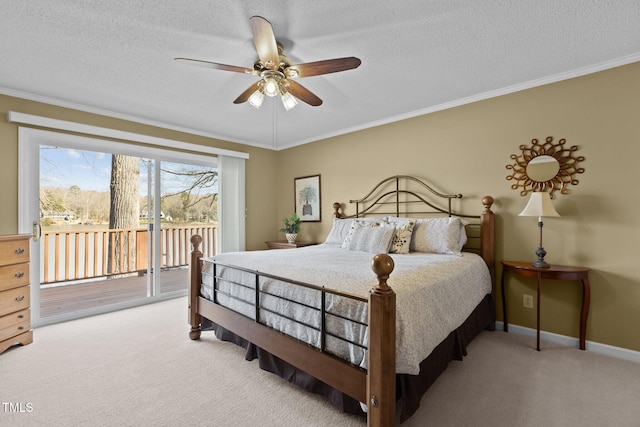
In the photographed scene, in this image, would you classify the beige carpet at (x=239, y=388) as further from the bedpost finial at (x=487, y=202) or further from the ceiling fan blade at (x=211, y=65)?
the ceiling fan blade at (x=211, y=65)

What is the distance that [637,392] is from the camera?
6.19 ft

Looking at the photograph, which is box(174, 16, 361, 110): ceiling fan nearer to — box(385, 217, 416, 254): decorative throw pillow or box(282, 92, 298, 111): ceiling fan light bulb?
box(282, 92, 298, 111): ceiling fan light bulb

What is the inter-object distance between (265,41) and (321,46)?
0.54 meters

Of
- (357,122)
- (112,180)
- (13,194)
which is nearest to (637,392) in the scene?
(357,122)

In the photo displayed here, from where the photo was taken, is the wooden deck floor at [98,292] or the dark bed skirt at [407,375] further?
the wooden deck floor at [98,292]

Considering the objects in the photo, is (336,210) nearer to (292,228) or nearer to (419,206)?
(292,228)

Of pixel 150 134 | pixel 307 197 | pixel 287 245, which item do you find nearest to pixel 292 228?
pixel 287 245

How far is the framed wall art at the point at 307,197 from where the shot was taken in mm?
4688

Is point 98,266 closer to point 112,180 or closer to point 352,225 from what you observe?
point 112,180

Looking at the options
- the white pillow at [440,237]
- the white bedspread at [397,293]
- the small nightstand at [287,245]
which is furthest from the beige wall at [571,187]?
the small nightstand at [287,245]

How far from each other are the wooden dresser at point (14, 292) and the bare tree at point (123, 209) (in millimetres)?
2510

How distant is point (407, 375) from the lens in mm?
1548

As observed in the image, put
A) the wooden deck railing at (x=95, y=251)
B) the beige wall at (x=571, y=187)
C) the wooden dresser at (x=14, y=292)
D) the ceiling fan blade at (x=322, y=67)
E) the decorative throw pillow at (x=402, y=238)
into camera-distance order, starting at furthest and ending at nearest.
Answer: the wooden deck railing at (x=95, y=251)
the decorative throw pillow at (x=402, y=238)
the wooden dresser at (x=14, y=292)
the beige wall at (x=571, y=187)
the ceiling fan blade at (x=322, y=67)

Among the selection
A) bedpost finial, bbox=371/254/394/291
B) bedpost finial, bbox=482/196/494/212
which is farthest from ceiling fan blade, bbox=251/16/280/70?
bedpost finial, bbox=482/196/494/212
